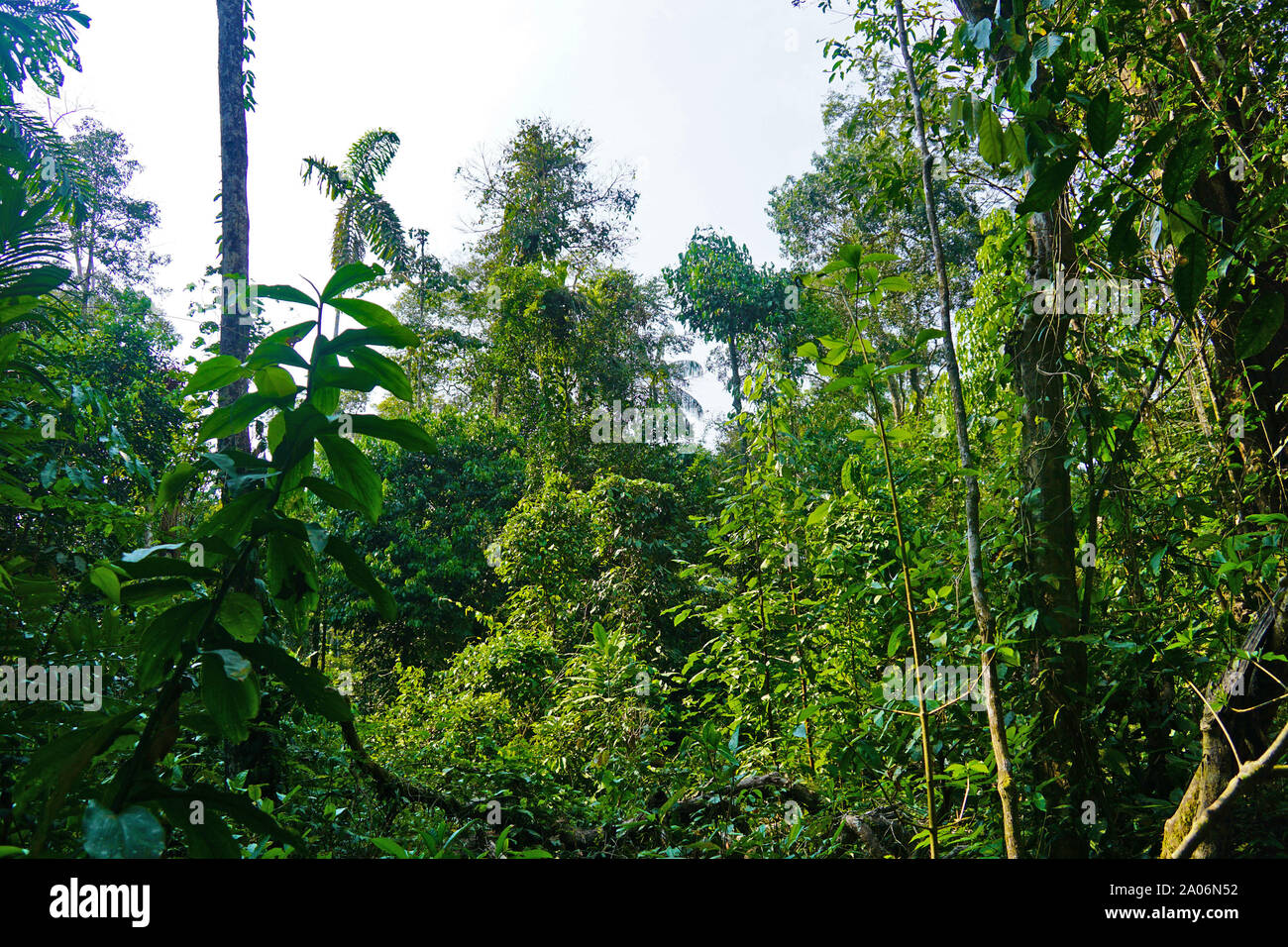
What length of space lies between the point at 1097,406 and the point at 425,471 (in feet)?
27.5

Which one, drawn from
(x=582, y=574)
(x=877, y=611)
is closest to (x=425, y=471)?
(x=582, y=574)

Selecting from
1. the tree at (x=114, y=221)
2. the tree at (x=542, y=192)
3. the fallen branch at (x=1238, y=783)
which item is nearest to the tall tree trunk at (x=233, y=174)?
the fallen branch at (x=1238, y=783)

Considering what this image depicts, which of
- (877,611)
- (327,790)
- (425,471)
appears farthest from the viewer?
(425,471)

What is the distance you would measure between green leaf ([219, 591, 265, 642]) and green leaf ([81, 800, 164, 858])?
0.45 ft

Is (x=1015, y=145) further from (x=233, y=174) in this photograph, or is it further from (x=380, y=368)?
(x=233, y=174)

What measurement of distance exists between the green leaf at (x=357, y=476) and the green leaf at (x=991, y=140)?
33.4 inches

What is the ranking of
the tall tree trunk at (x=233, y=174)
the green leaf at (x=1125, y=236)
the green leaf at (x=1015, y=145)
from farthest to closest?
the tall tree trunk at (x=233, y=174), the green leaf at (x=1015, y=145), the green leaf at (x=1125, y=236)

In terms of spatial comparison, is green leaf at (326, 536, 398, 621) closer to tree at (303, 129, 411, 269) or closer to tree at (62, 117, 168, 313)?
tree at (303, 129, 411, 269)

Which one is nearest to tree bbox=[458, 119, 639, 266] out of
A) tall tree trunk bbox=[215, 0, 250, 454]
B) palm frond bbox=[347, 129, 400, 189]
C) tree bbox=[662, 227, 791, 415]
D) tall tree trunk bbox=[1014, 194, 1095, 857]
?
tree bbox=[662, 227, 791, 415]

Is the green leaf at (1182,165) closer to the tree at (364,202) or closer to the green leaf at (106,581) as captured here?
the green leaf at (106,581)

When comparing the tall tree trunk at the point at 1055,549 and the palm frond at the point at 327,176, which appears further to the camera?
the palm frond at the point at 327,176

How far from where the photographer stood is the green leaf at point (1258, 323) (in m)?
0.67
